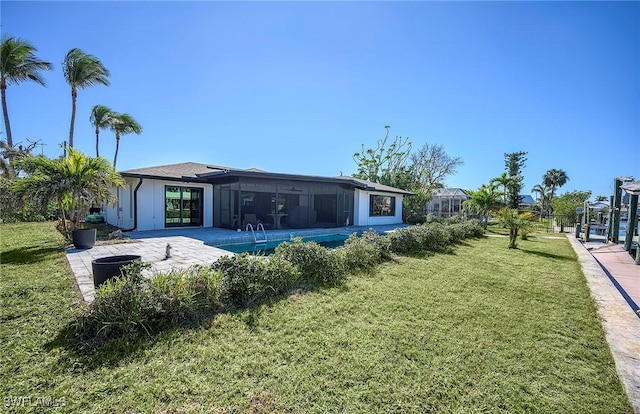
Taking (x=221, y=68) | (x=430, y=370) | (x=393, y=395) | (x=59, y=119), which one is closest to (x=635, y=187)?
(x=430, y=370)

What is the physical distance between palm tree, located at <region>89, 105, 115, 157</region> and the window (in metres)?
22.6

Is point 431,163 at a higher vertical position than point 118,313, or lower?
higher

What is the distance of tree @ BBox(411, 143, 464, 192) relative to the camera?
104ft

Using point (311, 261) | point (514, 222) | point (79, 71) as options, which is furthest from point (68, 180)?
point (514, 222)

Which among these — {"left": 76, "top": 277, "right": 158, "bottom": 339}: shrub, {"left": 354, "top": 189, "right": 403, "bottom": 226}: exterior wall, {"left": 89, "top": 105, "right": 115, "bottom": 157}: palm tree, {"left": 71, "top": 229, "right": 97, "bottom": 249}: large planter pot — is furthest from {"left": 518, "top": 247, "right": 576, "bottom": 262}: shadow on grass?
{"left": 89, "top": 105, "right": 115, "bottom": 157}: palm tree

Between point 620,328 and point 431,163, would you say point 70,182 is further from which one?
point 431,163

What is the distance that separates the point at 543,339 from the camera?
358cm

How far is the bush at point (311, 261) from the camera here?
566 centimetres

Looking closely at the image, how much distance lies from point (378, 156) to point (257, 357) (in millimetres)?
29923

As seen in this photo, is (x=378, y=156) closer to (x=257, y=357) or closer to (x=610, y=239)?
(x=610, y=239)

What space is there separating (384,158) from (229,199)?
21.2 m

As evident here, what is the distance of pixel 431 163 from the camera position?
31844mm

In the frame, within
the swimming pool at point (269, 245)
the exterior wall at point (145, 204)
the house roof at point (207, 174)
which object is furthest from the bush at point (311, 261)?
the exterior wall at point (145, 204)

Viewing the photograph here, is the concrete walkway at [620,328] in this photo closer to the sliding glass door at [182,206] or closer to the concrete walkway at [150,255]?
the concrete walkway at [150,255]
